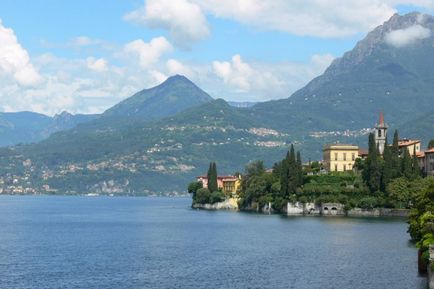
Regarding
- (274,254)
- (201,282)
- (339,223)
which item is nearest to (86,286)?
(201,282)

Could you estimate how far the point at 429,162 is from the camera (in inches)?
7151

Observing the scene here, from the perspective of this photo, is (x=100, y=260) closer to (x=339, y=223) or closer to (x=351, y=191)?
(x=339, y=223)

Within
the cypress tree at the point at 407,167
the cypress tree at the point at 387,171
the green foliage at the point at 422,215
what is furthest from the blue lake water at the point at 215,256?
the cypress tree at the point at 407,167

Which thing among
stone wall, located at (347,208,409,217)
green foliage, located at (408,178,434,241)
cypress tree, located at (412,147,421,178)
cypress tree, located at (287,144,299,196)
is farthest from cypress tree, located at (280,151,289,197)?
green foliage, located at (408,178,434,241)

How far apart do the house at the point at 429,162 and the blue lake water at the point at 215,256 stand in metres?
33.4

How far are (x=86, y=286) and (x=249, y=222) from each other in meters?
85.8

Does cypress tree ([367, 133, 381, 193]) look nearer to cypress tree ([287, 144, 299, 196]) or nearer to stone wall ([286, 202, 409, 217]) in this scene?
stone wall ([286, 202, 409, 217])

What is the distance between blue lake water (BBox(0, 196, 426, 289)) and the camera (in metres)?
77.4

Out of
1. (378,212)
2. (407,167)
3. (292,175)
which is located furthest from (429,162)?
(292,175)

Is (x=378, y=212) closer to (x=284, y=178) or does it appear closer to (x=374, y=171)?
(x=374, y=171)

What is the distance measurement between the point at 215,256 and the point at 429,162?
9487cm

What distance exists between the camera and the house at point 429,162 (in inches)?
7087

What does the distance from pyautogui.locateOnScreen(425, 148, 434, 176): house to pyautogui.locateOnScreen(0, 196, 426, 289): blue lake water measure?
109 feet

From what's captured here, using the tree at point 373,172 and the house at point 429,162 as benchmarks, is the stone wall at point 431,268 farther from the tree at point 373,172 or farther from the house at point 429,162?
the house at point 429,162
